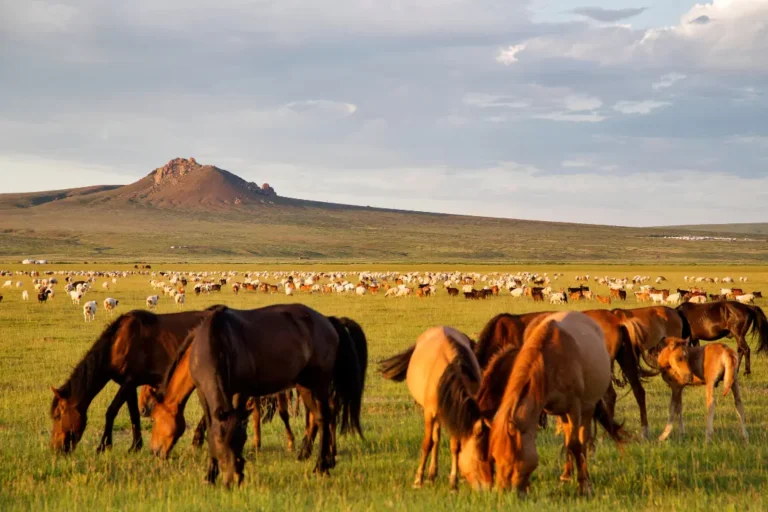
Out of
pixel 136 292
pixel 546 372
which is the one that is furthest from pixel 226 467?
pixel 136 292

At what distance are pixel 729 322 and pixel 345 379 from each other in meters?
10.7

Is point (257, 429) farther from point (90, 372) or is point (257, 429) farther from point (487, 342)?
point (487, 342)

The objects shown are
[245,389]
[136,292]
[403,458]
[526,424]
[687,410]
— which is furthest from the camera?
[136,292]

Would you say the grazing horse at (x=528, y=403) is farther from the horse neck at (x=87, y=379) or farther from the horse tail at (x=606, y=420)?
the horse neck at (x=87, y=379)

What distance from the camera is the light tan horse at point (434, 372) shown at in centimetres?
Answer: 758

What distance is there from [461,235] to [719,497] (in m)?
173

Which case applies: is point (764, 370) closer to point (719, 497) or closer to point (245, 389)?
point (719, 497)

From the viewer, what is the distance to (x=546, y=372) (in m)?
6.97

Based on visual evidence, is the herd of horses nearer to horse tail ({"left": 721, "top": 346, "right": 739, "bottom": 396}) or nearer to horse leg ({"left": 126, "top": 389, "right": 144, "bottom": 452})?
horse leg ({"left": 126, "top": 389, "right": 144, "bottom": 452})

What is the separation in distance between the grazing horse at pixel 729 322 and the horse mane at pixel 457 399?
10140 millimetres

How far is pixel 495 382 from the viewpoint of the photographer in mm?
7156

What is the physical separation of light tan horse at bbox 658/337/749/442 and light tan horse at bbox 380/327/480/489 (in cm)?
347

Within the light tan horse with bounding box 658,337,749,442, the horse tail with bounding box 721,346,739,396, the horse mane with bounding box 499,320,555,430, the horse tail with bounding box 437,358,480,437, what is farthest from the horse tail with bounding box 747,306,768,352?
the horse tail with bounding box 437,358,480,437

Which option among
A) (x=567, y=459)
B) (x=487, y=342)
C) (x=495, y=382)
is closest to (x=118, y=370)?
(x=487, y=342)
